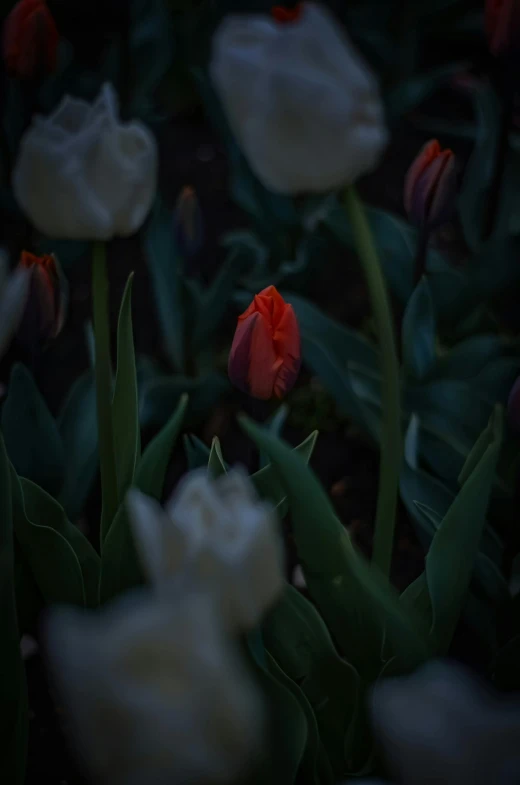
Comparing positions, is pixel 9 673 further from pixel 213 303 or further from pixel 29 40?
pixel 29 40

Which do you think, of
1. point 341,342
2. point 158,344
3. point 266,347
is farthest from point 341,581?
point 158,344

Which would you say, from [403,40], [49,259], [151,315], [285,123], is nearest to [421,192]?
[49,259]

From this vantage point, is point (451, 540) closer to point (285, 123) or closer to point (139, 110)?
point (285, 123)

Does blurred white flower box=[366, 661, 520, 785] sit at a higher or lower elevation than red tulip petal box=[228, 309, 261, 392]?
higher

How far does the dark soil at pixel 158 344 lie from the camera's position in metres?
0.85

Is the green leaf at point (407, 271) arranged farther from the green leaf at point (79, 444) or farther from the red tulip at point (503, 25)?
the green leaf at point (79, 444)

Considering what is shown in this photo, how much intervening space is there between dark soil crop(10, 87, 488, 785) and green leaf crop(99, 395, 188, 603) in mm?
221

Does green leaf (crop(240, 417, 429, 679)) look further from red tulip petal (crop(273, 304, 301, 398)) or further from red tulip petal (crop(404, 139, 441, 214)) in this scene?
red tulip petal (crop(404, 139, 441, 214))

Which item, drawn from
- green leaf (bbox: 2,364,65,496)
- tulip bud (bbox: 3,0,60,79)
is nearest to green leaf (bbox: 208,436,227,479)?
green leaf (bbox: 2,364,65,496)

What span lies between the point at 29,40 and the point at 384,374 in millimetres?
759

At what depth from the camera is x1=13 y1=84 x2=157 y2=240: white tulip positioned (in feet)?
1.88

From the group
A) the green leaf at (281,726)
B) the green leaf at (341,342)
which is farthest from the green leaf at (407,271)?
the green leaf at (281,726)

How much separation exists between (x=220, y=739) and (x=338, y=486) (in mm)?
820

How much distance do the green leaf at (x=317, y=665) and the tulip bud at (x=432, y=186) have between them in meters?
0.45
